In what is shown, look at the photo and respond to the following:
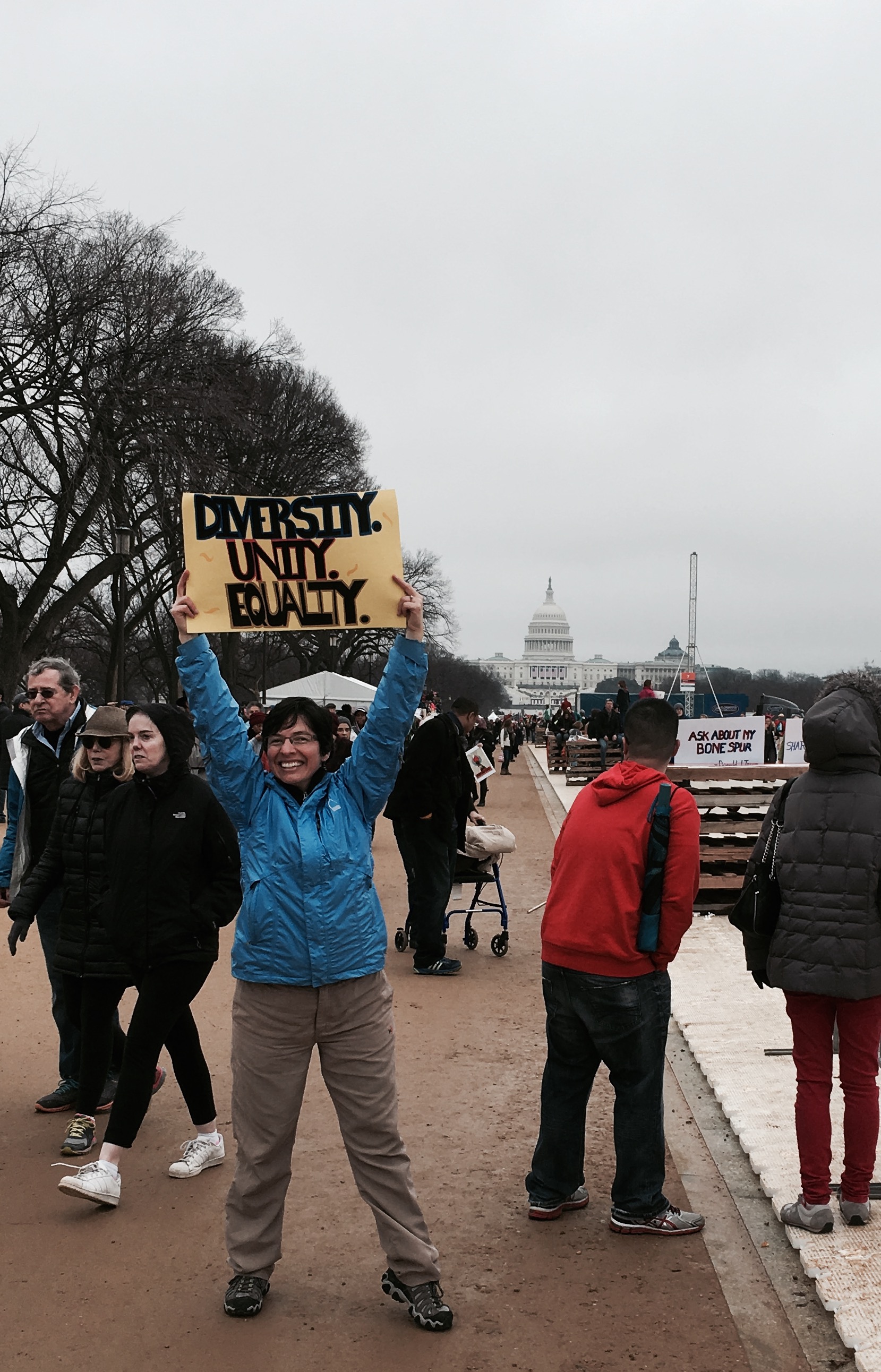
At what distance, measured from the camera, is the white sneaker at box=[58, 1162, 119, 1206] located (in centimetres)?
493

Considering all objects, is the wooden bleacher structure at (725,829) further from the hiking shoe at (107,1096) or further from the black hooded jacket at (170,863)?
the black hooded jacket at (170,863)

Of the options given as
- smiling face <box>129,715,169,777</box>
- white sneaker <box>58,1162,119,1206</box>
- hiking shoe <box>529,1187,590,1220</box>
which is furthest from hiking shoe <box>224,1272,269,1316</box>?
smiling face <box>129,715,169,777</box>

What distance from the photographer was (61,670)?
6418 millimetres

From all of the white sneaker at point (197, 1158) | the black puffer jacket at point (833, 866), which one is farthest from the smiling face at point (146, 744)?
the black puffer jacket at point (833, 866)

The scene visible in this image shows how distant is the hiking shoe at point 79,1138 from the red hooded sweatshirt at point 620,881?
7.12ft

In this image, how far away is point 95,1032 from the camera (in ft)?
18.9

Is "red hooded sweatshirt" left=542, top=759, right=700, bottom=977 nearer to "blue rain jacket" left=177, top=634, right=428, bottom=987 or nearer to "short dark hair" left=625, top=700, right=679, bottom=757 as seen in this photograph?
"short dark hair" left=625, top=700, right=679, bottom=757

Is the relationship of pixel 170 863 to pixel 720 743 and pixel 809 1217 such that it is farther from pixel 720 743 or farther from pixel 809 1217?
pixel 720 743

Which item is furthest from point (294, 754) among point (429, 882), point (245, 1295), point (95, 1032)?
point (429, 882)

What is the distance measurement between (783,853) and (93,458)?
24.3m

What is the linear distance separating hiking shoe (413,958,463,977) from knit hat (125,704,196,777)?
4.60 m

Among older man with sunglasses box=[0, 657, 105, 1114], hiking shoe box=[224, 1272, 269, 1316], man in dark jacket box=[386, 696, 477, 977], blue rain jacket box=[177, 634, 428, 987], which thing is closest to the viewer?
blue rain jacket box=[177, 634, 428, 987]

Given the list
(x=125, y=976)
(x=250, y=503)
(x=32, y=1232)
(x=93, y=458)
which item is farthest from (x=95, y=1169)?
(x=93, y=458)

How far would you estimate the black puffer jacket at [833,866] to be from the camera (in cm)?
479
